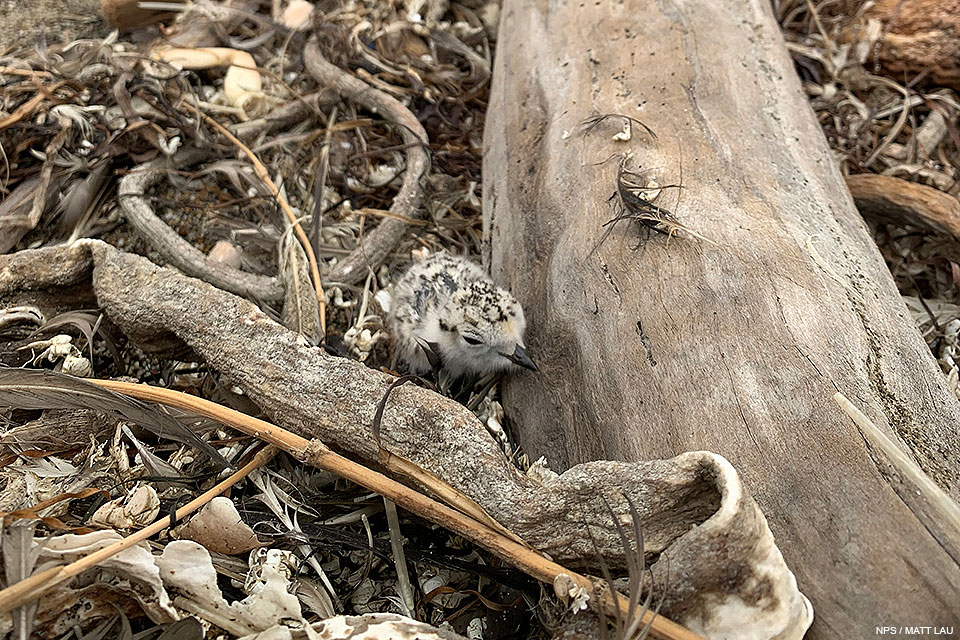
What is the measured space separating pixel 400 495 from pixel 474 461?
0.22m

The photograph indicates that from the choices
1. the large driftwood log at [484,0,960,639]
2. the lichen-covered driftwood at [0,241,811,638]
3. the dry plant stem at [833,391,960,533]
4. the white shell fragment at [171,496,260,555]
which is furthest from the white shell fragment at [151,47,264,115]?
the dry plant stem at [833,391,960,533]

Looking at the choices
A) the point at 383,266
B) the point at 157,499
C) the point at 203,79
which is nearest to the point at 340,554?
the point at 157,499

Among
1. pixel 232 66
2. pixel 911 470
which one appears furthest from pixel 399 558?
pixel 232 66

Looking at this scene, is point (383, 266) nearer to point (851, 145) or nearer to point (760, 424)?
point (760, 424)

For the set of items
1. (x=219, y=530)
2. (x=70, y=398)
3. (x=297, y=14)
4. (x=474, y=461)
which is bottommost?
(x=219, y=530)

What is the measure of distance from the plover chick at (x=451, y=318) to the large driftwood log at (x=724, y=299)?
111 millimetres

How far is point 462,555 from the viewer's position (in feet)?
7.87

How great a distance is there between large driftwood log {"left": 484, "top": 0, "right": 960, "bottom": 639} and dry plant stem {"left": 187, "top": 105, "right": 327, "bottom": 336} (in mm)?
729

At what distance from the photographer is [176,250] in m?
3.32

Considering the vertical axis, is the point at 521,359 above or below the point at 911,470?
below

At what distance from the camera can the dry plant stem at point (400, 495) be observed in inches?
75.3

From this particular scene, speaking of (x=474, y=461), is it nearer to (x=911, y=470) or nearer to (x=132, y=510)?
(x=132, y=510)

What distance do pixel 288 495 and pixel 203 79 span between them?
2.75 meters

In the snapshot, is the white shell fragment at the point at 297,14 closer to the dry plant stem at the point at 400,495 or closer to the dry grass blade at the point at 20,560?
the dry plant stem at the point at 400,495
